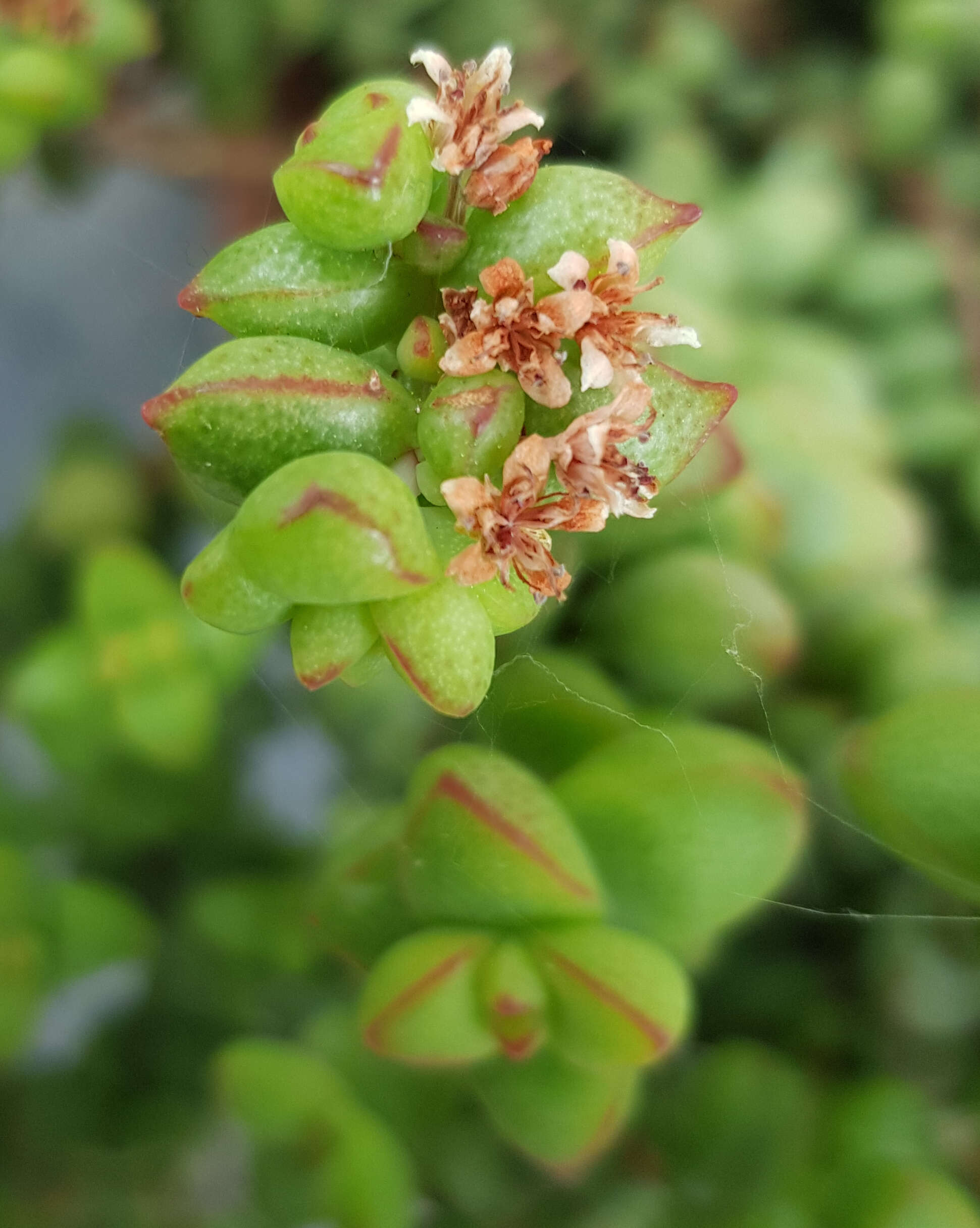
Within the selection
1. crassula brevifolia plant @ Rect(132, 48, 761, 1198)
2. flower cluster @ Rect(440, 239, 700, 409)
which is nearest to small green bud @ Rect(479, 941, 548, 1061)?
crassula brevifolia plant @ Rect(132, 48, 761, 1198)

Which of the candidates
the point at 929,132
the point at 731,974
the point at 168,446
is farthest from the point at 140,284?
the point at 929,132

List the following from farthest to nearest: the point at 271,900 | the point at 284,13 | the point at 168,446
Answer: the point at 284,13 → the point at 271,900 → the point at 168,446

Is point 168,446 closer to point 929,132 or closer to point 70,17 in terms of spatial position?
point 70,17

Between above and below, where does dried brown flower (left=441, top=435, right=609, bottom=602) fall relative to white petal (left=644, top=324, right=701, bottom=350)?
below

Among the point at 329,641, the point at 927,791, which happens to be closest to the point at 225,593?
the point at 329,641

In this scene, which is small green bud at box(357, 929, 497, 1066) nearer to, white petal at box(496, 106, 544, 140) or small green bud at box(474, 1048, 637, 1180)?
small green bud at box(474, 1048, 637, 1180)

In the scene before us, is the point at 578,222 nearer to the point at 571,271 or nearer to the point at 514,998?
the point at 571,271

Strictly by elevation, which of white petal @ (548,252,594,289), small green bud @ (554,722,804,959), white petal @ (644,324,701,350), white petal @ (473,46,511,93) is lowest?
small green bud @ (554,722,804,959)

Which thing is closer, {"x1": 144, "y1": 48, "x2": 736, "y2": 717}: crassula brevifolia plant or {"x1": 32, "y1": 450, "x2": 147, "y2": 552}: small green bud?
{"x1": 144, "y1": 48, "x2": 736, "y2": 717}: crassula brevifolia plant
